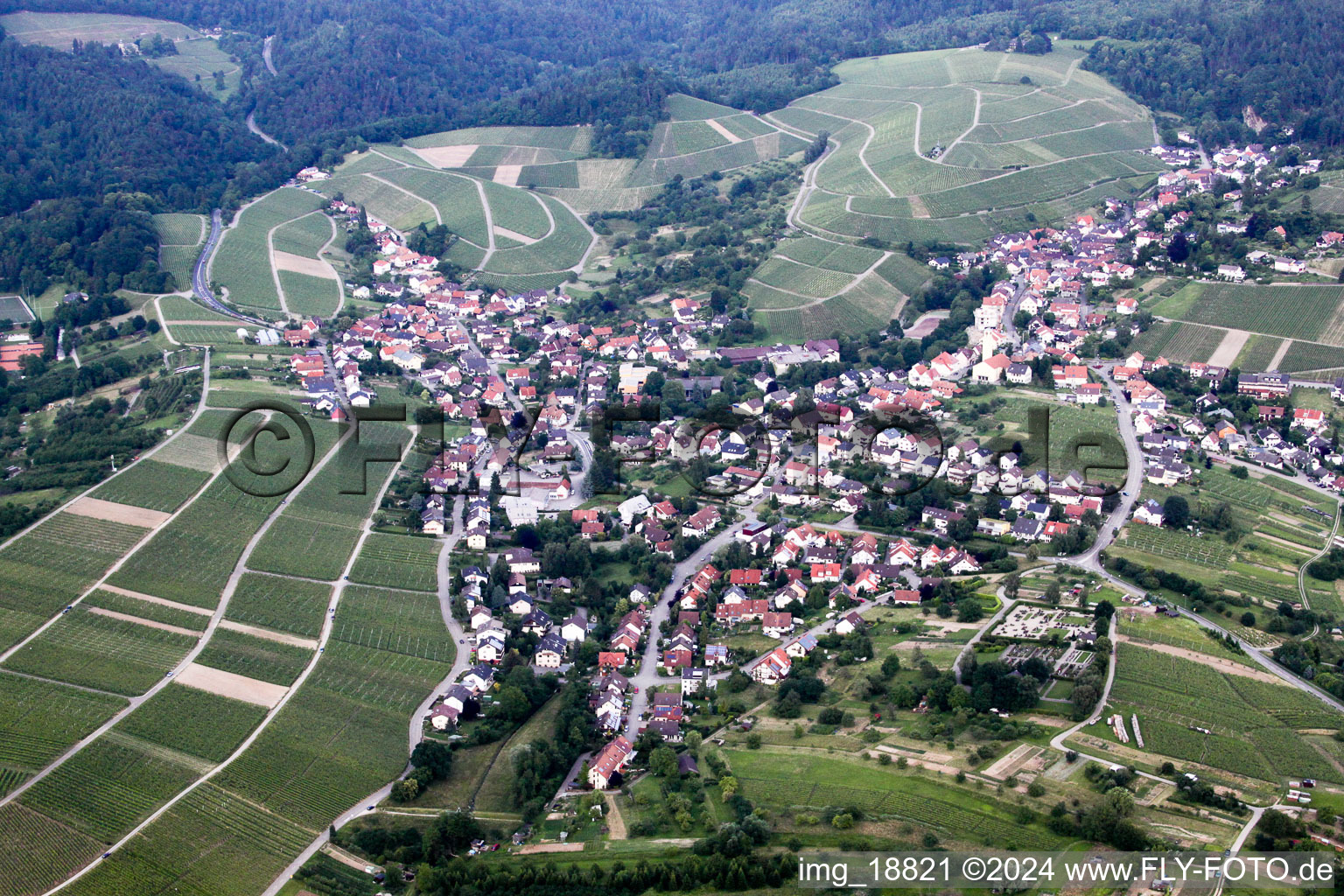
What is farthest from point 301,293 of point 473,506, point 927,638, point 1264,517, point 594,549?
point 1264,517

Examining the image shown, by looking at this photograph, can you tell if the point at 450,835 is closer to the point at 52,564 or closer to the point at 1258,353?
the point at 52,564

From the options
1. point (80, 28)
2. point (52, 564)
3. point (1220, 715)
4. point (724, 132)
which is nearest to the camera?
point (1220, 715)

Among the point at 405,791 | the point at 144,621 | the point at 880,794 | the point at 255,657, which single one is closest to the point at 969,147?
the point at 255,657

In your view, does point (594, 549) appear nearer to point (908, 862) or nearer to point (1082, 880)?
point (908, 862)

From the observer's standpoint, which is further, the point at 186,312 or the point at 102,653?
the point at 186,312

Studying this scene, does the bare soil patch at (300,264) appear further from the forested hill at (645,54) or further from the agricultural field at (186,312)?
the forested hill at (645,54)
